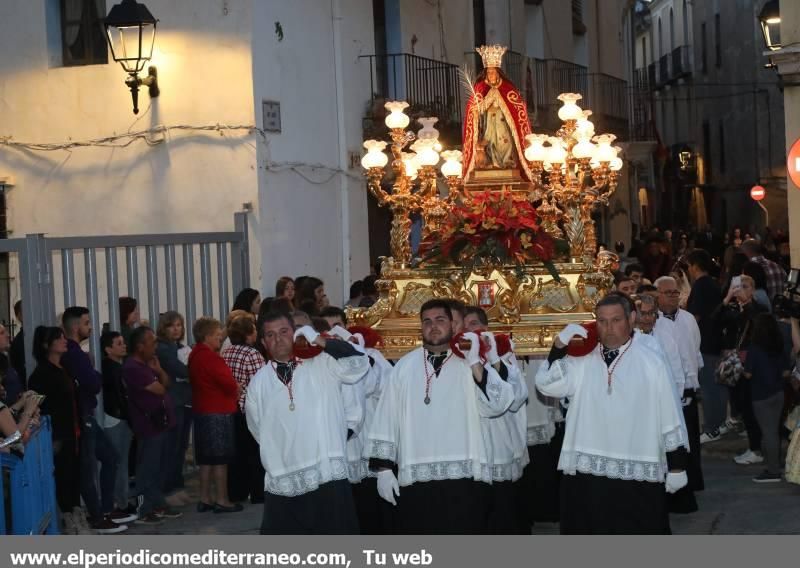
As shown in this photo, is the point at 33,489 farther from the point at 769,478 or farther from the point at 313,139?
the point at 313,139

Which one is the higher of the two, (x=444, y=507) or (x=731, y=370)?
(x=731, y=370)

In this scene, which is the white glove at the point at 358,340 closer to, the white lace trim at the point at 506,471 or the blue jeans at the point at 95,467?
the white lace trim at the point at 506,471

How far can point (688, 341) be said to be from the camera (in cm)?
1155

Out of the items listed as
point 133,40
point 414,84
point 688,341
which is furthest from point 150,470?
point 414,84

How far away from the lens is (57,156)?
15.8 m

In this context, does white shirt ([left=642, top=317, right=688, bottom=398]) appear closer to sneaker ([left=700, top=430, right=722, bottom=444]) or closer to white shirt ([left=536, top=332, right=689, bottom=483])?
white shirt ([left=536, top=332, right=689, bottom=483])

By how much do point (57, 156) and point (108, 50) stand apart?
123cm

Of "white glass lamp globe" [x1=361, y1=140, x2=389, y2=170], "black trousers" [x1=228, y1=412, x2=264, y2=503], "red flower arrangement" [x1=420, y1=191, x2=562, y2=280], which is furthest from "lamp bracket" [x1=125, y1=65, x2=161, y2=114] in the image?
"red flower arrangement" [x1=420, y1=191, x2=562, y2=280]

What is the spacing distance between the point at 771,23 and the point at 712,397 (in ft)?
14.3

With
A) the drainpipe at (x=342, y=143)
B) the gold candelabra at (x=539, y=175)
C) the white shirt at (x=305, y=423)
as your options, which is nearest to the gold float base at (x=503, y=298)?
the gold candelabra at (x=539, y=175)

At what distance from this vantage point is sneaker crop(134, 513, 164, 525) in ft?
34.8

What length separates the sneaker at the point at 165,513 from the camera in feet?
35.2

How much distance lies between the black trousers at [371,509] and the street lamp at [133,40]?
6.36m

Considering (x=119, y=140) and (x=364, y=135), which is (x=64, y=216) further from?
(x=364, y=135)
